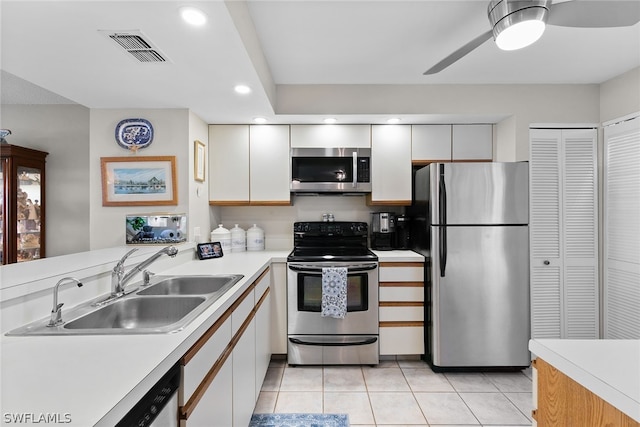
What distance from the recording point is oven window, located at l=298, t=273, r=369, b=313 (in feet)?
9.02

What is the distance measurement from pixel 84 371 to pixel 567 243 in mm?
3441

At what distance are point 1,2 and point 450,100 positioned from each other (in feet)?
9.50

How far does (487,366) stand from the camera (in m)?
2.63

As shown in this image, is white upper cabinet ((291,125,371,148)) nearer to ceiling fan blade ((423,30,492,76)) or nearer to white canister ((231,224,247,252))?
white canister ((231,224,247,252))

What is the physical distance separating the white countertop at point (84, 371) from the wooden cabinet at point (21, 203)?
→ 9.24 feet

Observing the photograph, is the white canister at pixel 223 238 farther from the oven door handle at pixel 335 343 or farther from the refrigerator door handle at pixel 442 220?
the refrigerator door handle at pixel 442 220

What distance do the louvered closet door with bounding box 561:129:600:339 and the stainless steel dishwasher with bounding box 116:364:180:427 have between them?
10.5 ft

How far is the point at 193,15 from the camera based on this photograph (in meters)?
1.37

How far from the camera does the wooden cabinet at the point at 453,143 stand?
10.2 ft

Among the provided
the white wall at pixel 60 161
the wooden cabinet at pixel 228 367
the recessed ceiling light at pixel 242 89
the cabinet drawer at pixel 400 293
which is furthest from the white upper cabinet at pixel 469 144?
the white wall at pixel 60 161

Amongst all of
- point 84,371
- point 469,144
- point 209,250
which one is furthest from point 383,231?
point 84,371

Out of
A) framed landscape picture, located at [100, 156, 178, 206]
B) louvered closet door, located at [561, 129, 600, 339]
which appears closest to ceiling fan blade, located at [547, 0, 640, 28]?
louvered closet door, located at [561, 129, 600, 339]

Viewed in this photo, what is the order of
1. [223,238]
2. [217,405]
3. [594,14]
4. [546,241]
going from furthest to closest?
[223,238], [546,241], [594,14], [217,405]

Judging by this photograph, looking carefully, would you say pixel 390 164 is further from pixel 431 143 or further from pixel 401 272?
pixel 401 272
